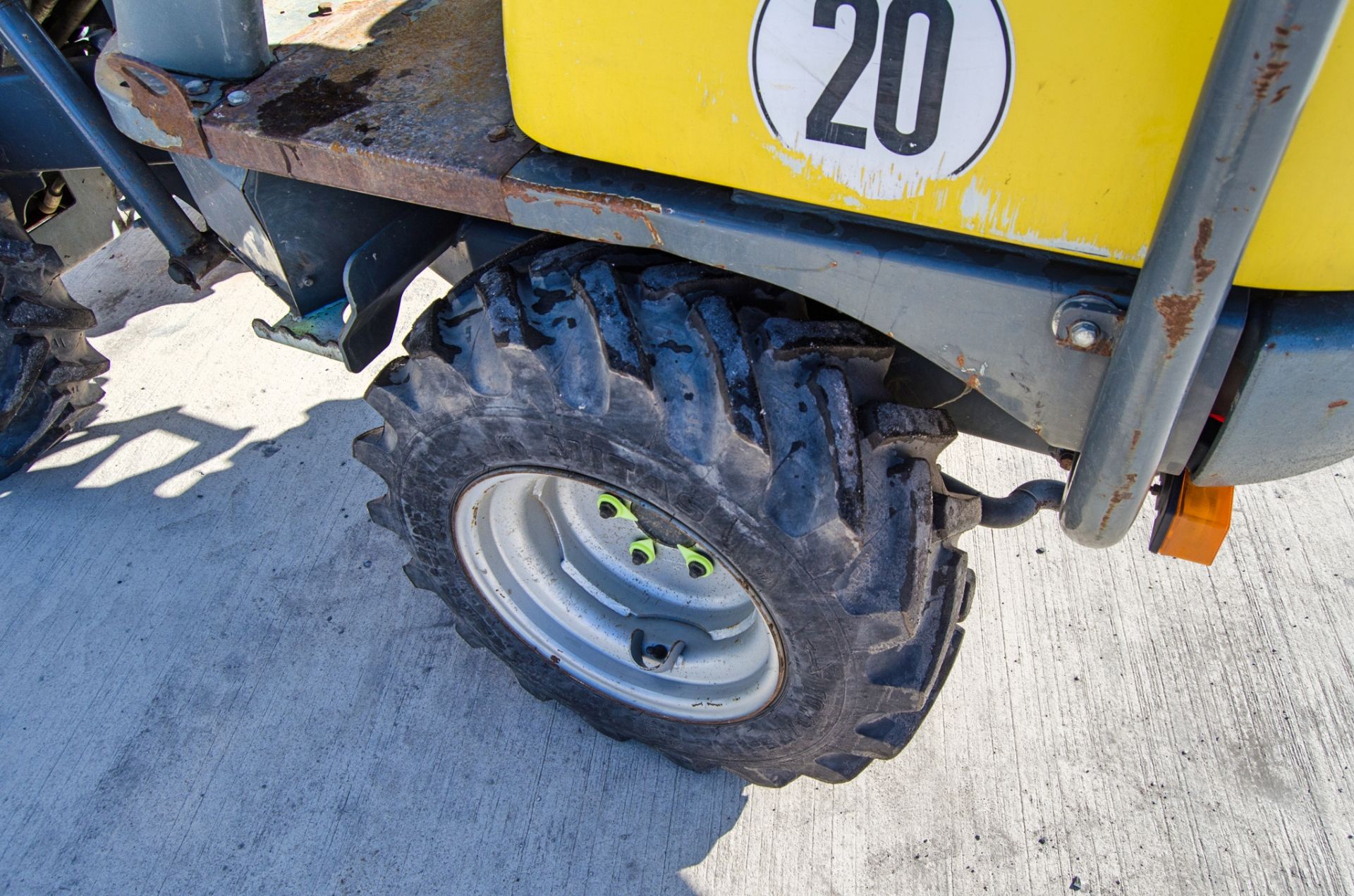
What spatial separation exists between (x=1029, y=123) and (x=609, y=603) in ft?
4.51

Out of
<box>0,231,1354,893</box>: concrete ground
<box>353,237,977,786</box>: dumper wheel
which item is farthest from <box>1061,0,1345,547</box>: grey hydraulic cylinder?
<box>0,231,1354,893</box>: concrete ground

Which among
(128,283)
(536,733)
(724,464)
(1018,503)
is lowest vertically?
(536,733)

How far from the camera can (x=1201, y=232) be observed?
875mm

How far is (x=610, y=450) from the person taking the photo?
1399 millimetres

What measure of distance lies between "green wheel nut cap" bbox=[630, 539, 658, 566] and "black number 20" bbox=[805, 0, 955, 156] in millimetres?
1043

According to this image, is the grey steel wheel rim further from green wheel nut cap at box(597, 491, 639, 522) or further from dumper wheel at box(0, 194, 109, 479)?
dumper wheel at box(0, 194, 109, 479)

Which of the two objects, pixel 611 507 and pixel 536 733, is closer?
pixel 611 507

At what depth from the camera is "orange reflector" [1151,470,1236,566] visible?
1.42 metres

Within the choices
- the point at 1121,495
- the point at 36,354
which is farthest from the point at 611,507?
the point at 36,354

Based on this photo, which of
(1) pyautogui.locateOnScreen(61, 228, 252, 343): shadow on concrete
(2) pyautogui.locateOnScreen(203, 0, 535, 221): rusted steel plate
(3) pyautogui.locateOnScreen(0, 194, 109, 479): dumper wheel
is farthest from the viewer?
(1) pyautogui.locateOnScreen(61, 228, 252, 343): shadow on concrete

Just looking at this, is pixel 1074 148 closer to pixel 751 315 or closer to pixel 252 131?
pixel 751 315

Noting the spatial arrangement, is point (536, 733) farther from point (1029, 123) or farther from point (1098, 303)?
point (1029, 123)

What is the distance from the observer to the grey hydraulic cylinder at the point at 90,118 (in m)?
1.79

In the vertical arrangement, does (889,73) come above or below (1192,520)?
above
